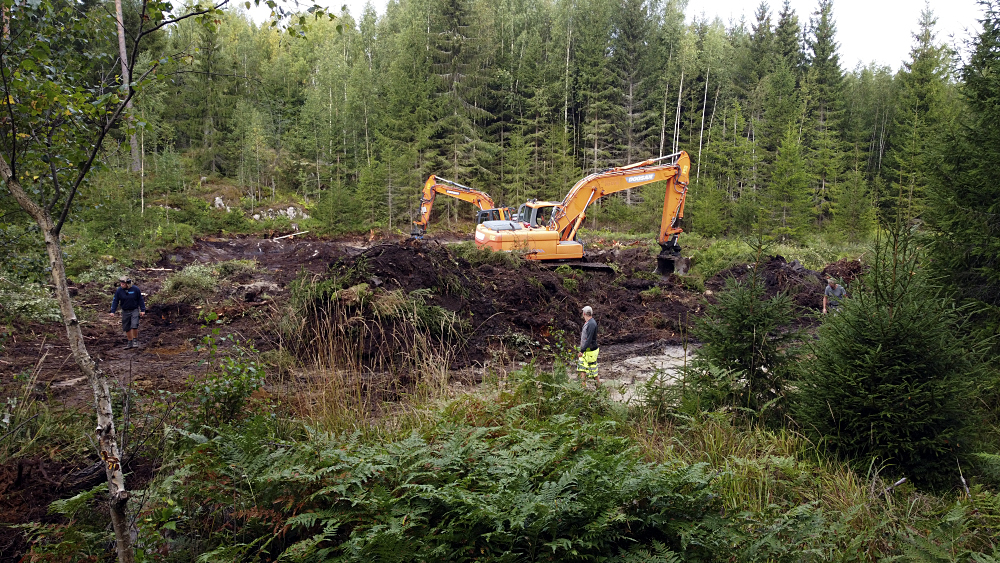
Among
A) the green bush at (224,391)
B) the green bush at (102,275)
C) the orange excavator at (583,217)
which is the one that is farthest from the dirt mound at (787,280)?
the green bush at (102,275)

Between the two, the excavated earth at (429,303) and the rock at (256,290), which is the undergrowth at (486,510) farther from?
the rock at (256,290)

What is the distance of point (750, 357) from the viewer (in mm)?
5750

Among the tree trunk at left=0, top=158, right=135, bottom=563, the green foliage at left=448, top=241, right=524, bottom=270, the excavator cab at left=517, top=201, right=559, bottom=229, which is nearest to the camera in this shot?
the tree trunk at left=0, top=158, right=135, bottom=563

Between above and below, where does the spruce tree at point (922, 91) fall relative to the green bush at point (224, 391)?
above

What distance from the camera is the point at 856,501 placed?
398 centimetres

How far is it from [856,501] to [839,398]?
111cm

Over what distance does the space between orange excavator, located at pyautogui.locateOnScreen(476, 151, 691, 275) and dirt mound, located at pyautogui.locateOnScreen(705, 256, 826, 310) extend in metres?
1.83

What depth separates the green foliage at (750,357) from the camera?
5.65m

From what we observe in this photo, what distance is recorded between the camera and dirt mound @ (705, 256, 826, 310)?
14.8 meters

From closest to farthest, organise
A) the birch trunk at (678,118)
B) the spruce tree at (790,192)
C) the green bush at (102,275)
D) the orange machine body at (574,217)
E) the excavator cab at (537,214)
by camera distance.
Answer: the green bush at (102,275) < the orange machine body at (574,217) < the excavator cab at (537,214) < the spruce tree at (790,192) < the birch trunk at (678,118)

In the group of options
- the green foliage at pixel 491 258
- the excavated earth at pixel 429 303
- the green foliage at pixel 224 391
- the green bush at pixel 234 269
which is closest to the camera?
the green foliage at pixel 224 391

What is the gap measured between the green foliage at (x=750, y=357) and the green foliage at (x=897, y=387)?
61 cm

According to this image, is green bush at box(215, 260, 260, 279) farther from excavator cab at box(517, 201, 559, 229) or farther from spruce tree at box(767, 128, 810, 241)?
spruce tree at box(767, 128, 810, 241)

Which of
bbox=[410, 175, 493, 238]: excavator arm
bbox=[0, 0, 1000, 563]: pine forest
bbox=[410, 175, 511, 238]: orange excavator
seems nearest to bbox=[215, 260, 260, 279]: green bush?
bbox=[0, 0, 1000, 563]: pine forest
